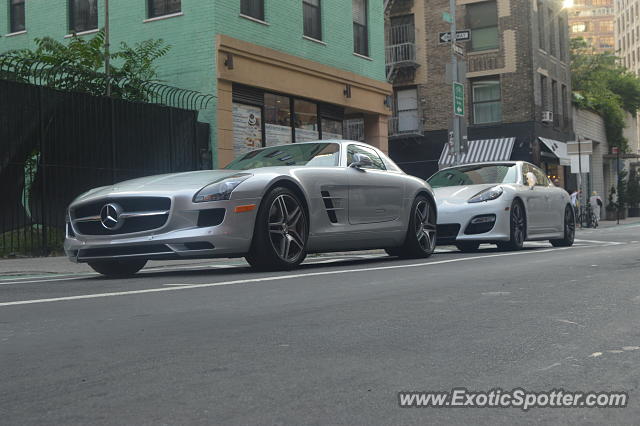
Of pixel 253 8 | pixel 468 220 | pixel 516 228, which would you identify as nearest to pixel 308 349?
pixel 468 220

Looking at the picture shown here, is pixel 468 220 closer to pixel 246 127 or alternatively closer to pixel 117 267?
pixel 117 267

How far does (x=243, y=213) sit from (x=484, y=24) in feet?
102

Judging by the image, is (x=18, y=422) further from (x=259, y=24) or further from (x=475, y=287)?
(x=259, y=24)

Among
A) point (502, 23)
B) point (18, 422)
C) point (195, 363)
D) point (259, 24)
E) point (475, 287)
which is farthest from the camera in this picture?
point (502, 23)

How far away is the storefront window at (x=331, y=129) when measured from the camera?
73.4ft

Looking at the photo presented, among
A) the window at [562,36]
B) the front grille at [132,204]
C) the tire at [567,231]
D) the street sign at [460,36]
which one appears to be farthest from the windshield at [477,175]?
the window at [562,36]

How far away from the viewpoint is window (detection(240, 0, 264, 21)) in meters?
19.2

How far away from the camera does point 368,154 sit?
10.5 m

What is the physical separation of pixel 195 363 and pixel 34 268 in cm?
747

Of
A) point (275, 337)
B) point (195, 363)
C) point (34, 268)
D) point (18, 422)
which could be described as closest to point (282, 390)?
point (195, 363)

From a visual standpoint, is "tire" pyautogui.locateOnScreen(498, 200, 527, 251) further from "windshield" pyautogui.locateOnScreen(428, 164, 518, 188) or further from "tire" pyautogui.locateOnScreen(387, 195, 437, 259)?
"tire" pyautogui.locateOnScreen(387, 195, 437, 259)

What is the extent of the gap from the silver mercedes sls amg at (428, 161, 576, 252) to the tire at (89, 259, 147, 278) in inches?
209

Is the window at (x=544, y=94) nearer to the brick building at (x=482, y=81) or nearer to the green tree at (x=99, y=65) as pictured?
the brick building at (x=482, y=81)

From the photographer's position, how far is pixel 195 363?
367 cm
